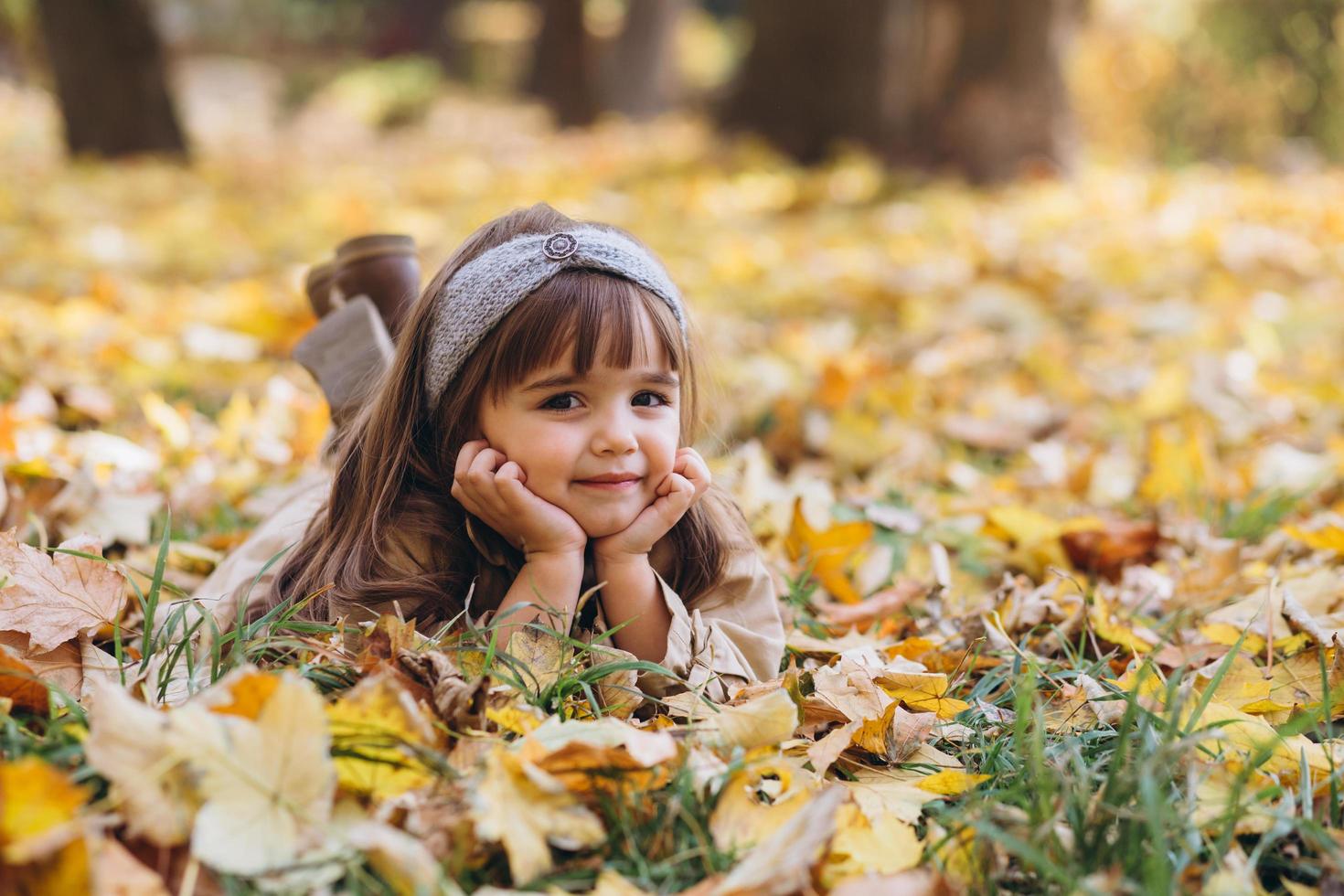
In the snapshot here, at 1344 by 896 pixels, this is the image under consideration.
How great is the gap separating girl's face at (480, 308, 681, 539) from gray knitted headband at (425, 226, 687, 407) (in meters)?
0.09

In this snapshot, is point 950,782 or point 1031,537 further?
point 1031,537

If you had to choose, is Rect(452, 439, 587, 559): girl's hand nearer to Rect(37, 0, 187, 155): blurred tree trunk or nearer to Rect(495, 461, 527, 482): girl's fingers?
Rect(495, 461, 527, 482): girl's fingers

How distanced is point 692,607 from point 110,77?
333 inches

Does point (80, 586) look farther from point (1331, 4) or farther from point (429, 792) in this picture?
point (1331, 4)

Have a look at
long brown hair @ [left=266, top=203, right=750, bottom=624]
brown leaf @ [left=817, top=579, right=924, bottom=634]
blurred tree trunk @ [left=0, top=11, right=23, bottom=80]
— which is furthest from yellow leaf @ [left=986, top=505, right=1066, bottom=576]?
blurred tree trunk @ [left=0, top=11, right=23, bottom=80]

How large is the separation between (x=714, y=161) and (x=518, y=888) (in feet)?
25.5

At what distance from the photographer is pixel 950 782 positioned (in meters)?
1.35

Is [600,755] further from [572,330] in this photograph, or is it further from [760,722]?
[572,330]

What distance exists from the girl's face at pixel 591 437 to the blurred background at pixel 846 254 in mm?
457

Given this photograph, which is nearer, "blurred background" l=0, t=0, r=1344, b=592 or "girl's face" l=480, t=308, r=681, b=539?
"girl's face" l=480, t=308, r=681, b=539

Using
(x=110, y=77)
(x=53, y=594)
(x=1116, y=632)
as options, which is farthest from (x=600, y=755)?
(x=110, y=77)

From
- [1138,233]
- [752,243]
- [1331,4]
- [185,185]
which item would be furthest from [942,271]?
[1331,4]

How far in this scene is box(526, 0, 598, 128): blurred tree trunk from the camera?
13836 millimetres

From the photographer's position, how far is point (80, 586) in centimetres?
154
